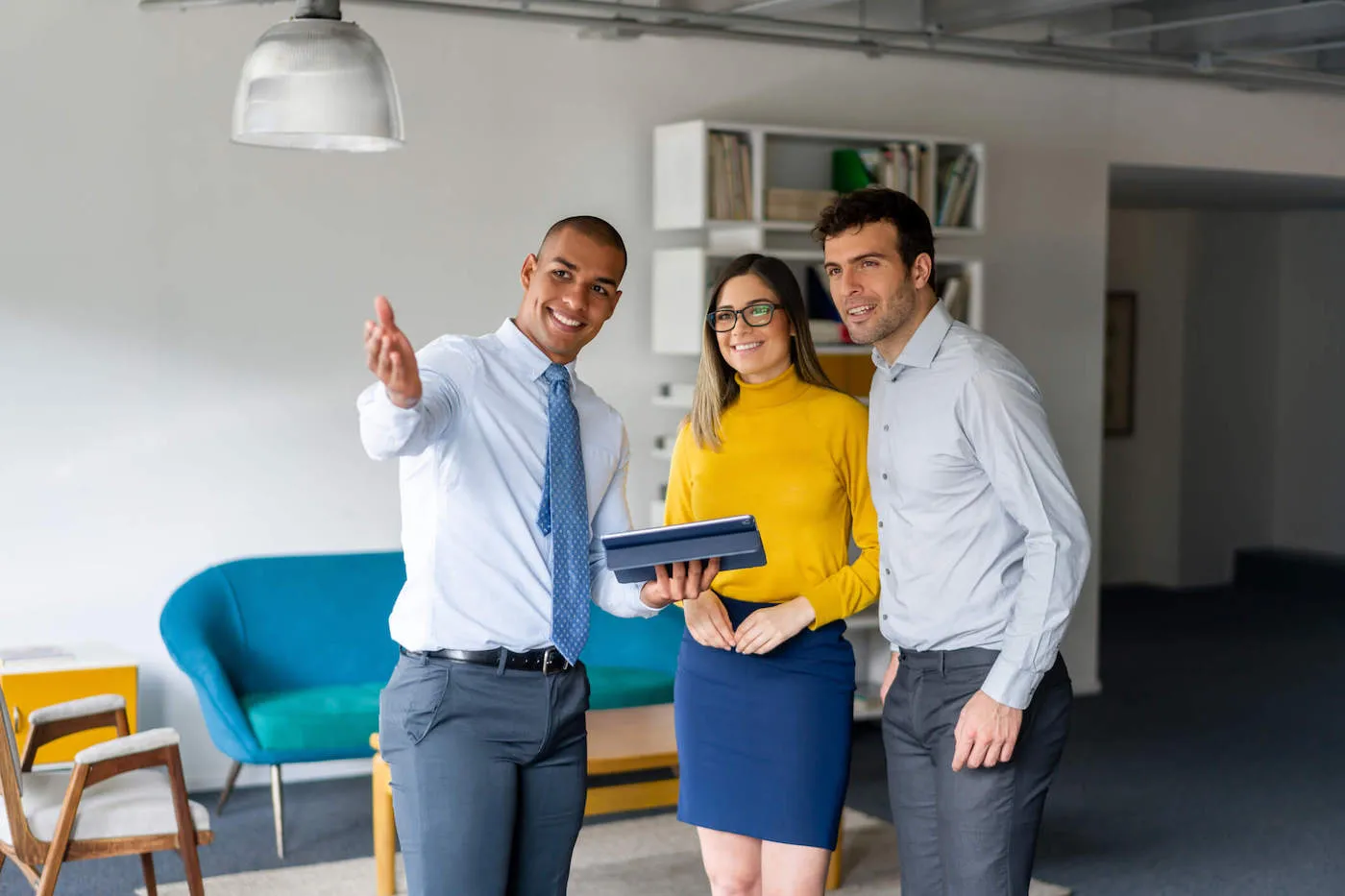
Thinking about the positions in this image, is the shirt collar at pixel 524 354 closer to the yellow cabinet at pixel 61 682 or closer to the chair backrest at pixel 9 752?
the chair backrest at pixel 9 752

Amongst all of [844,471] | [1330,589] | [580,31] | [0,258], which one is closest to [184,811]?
[844,471]

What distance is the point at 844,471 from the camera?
328 centimetres

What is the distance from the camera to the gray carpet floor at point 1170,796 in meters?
5.11

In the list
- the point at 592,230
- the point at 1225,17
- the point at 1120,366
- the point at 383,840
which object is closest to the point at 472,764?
the point at 592,230

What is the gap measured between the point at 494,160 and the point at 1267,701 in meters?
4.81

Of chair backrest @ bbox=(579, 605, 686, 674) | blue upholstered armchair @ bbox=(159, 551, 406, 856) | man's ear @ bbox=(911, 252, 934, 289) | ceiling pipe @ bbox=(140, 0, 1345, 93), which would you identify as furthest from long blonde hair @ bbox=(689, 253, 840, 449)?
chair backrest @ bbox=(579, 605, 686, 674)

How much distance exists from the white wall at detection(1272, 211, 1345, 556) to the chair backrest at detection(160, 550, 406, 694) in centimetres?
818

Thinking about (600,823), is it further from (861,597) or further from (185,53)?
(185,53)

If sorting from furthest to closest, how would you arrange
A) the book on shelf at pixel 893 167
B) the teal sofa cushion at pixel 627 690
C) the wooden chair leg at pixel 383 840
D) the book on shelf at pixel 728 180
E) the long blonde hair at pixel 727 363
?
the book on shelf at pixel 893 167 < the book on shelf at pixel 728 180 < the teal sofa cushion at pixel 627 690 < the wooden chair leg at pixel 383 840 < the long blonde hair at pixel 727 363

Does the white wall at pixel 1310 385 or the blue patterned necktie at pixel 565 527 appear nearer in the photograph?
the blue patterned necktie at pixel 565 527

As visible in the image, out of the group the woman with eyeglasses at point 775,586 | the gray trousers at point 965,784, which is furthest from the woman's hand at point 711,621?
the gray trousers at point 965,784

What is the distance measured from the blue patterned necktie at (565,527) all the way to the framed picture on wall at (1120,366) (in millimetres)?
9192

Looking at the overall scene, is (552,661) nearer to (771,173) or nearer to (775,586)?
(775,586)

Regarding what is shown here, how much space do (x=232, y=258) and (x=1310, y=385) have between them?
8.72m
